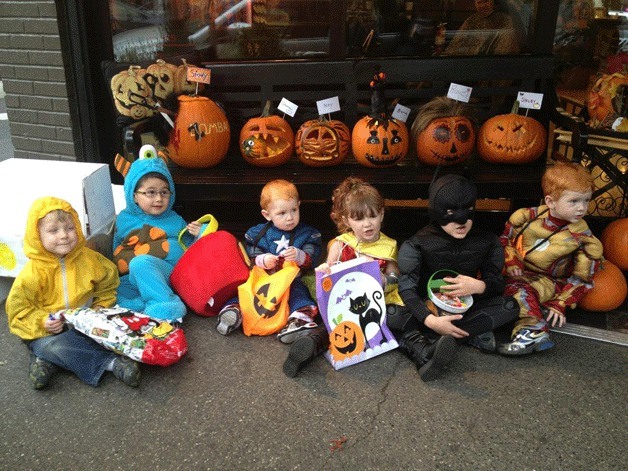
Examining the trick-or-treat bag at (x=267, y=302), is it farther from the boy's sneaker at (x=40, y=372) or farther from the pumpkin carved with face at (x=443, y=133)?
the pumpkin carved with face at (x=443, y=133)

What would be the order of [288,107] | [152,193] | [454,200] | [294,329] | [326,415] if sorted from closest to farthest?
[326,415], [454,200], [294,329], [152,193], [288,107]

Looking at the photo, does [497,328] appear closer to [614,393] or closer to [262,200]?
[614,393]

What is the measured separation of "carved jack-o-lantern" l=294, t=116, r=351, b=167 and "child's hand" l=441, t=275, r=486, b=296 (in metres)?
1.68

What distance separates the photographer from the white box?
161 inches

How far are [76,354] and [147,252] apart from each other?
0.98 m

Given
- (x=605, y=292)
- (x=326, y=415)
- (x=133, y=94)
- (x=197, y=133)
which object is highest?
(x=133, y=94)

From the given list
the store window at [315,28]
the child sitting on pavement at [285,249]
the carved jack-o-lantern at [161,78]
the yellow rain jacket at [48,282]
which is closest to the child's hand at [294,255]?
the child sitting on pavement at [285,249]

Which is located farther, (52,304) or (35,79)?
(35,79)

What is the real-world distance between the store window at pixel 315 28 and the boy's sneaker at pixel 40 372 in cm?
319

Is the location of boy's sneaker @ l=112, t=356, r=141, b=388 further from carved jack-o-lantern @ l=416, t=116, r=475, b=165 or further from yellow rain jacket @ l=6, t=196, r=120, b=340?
carved jack-o-lantern @ l=416, t=116, r=475, b=165

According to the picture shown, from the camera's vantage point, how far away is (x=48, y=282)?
3604 millimetres

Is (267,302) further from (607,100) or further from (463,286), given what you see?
(607,100)

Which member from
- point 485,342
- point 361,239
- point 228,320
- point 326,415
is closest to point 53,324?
point 228,320

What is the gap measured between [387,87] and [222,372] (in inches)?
114
